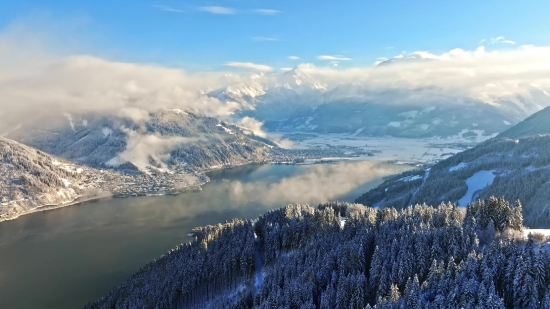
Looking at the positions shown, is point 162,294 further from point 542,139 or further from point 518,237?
point 542,139

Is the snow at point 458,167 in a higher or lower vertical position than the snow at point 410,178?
higher

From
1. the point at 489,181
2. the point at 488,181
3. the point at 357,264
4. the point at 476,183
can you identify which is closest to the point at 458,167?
the point at 476,183

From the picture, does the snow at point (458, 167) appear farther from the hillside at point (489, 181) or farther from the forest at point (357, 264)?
the forest at point (357, 264)

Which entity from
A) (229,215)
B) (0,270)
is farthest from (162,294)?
(229,215)

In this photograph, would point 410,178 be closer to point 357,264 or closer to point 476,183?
point 476,183

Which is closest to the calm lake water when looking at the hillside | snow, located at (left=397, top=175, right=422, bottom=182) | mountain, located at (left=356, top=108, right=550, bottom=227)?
snow, located at (left=397, top=175, right=422, bottom=182)

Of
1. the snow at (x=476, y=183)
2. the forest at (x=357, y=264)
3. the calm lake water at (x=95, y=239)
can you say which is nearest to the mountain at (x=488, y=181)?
the snow at (x=476, y=183)
